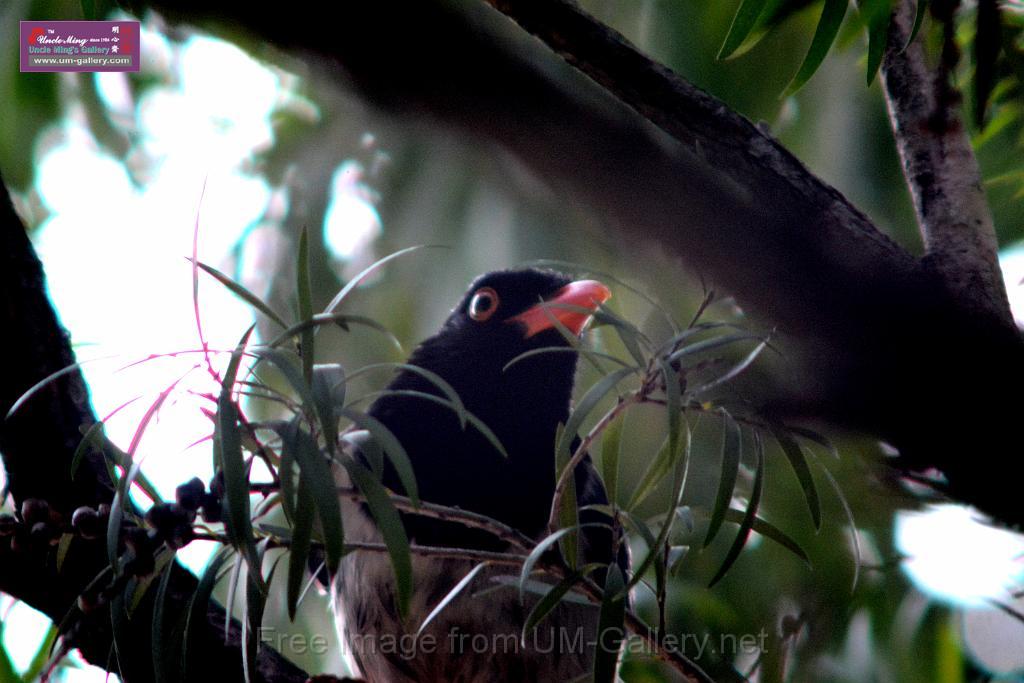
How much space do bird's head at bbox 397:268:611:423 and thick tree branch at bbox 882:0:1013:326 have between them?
1224 millimetres

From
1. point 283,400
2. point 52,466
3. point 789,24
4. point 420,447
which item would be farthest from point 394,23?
point 789,24

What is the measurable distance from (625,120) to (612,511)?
0.96 m

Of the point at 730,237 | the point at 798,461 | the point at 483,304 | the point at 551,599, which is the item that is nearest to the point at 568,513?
the point at 551,599

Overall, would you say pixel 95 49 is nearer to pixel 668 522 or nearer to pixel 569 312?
pixel 569 312

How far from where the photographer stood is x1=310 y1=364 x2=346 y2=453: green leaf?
1443mm

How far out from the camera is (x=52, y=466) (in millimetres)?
2504

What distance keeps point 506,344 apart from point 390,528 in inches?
83.9

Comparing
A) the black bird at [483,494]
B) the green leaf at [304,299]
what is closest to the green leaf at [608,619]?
the green leaf at [304,299]

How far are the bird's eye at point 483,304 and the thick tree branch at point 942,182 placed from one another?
5.41 feet

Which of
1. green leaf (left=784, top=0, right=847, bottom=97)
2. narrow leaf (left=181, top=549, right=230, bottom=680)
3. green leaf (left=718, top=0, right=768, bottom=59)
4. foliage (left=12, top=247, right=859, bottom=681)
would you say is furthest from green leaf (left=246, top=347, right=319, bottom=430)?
green leaf (left=784, top=0, right=847, bottom=97)

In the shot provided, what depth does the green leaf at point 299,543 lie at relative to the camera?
1360mm

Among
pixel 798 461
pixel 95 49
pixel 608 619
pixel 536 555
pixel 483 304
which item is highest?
pixel 95 49

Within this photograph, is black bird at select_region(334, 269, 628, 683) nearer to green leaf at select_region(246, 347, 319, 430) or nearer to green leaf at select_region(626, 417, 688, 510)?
green leaf at select_region(626, 417, 688, 510)

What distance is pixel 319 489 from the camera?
1.41 meters
